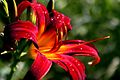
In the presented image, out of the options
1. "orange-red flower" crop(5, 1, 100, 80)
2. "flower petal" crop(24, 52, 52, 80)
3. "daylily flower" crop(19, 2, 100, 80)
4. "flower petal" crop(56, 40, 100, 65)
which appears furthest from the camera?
"flower petal" crop(56, 40, 100, 65)

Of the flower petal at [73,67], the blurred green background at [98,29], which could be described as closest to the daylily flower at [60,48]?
the flower petal at [73,67]

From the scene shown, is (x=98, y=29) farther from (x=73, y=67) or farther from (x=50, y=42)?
(x=73, y=67)

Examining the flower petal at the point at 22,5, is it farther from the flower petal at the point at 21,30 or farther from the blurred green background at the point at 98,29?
the blurred green background at the point at 98,29

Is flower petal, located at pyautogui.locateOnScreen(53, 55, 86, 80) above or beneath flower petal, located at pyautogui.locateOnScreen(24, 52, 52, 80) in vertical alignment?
beneath

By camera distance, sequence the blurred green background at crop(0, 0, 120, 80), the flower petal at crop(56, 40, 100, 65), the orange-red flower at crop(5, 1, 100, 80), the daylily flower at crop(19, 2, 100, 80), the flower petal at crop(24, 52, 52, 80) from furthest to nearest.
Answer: the blurred green background at crop(0, 0, 120, 80) → the flower petal at crop(56, 40, 100, 65) → the daylily flower at crop(19, 2, 100, 80) → the orange-red flower at crop(5, 1, 100, 80) → the flower petal at crop(24, 52, 52, 80)

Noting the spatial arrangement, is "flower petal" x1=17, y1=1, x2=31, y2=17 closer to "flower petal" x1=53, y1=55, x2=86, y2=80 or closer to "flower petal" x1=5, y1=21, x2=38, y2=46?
"flower petal" x1=5, y1=21, x2=38, y2=46

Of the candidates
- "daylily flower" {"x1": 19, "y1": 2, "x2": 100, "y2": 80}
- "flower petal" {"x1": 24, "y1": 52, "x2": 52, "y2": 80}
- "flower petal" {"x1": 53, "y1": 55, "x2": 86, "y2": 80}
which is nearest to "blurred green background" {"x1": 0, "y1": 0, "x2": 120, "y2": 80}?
"daylily flower" {"x1": 19, "y1": 2, "x2": 100, "y2": 80}
